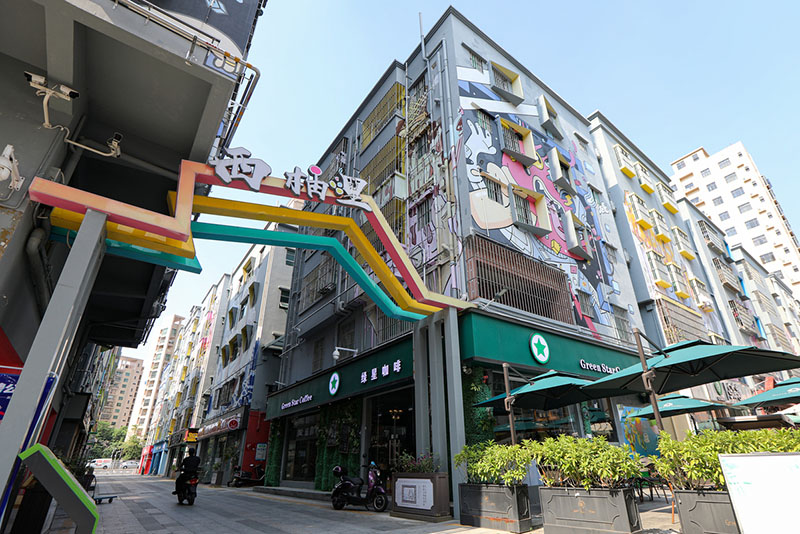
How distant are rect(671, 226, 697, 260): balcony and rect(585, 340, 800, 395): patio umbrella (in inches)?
910

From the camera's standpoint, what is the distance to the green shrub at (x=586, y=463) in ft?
20.7

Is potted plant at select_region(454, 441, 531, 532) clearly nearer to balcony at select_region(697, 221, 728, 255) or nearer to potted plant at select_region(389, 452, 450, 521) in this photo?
potted plant at select_region(389, 452, 450, 521)

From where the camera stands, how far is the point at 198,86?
22.6 ft

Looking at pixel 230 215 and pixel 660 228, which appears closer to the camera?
pixel 230 215

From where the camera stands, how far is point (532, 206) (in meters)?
17.3

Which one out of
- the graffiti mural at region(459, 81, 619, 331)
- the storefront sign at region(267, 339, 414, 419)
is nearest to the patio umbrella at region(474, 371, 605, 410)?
the storefront sign at region(267, 339, 414, 419)

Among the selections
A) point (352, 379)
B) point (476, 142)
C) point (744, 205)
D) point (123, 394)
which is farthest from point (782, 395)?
point (123, 394)

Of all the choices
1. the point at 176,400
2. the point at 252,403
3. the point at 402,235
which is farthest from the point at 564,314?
the point at 176,400

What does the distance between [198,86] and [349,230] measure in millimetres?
4341

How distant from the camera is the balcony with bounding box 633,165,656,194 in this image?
91.8 ft

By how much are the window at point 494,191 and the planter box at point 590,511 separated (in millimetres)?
10889

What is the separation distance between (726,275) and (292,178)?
3883 centimetres

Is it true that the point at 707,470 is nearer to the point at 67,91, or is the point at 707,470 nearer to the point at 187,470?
the point at 67,91

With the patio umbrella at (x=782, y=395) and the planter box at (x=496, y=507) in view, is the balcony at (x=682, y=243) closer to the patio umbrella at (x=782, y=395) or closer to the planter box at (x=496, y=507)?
the patio umbrella at (x=782, y=395)
